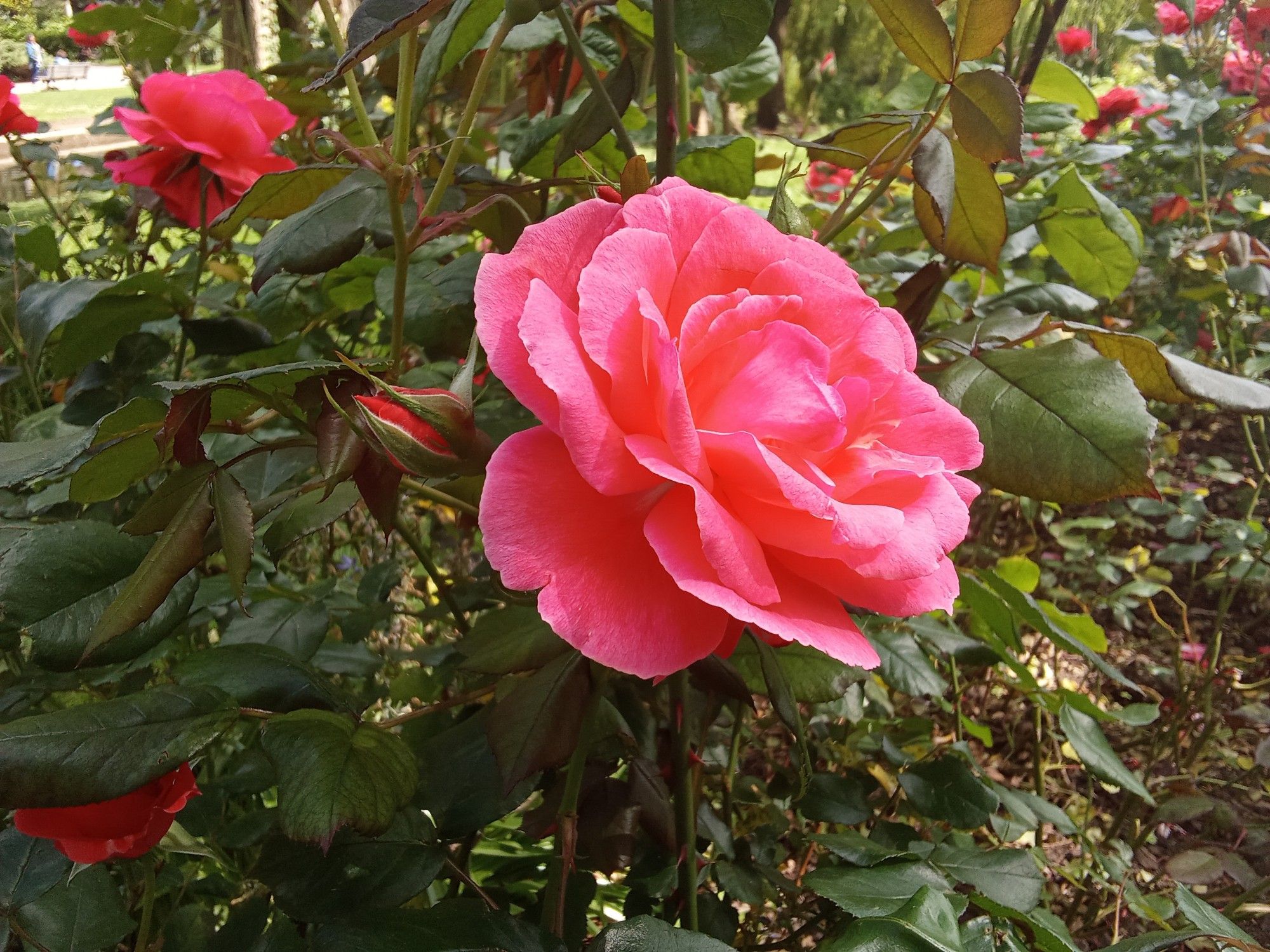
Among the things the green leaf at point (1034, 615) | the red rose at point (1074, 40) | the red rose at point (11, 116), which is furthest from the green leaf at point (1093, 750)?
the red rose at point (1074, 40)

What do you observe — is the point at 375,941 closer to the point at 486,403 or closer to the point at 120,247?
the point at 486,403

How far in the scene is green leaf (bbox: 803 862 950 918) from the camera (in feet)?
1.25

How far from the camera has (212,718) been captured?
42 centimetres

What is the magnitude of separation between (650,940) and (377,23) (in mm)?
402

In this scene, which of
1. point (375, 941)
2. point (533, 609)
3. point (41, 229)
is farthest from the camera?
point (41, 229)

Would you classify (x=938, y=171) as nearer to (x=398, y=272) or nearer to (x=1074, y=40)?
(x=398, y=272)

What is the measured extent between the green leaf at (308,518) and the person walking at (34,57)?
2.39ft

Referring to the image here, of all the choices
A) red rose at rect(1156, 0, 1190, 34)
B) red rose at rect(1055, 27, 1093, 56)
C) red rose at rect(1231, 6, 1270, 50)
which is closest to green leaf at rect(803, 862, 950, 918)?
red rose at rect(1231, 6, 1270, 50)

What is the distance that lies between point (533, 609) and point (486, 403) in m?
0.25

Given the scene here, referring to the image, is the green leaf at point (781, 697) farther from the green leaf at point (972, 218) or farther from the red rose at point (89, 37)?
the red rose at point (89, 37)

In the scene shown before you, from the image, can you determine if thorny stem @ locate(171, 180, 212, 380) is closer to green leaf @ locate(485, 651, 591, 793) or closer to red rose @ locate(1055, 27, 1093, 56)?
green leaf @ locate(485, 651, 591, 793)

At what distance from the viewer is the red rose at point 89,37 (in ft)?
3.29

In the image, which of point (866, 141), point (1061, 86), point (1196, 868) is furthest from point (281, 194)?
point (1196, 868)

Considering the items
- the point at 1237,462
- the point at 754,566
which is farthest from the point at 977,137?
the point at 1237,462
